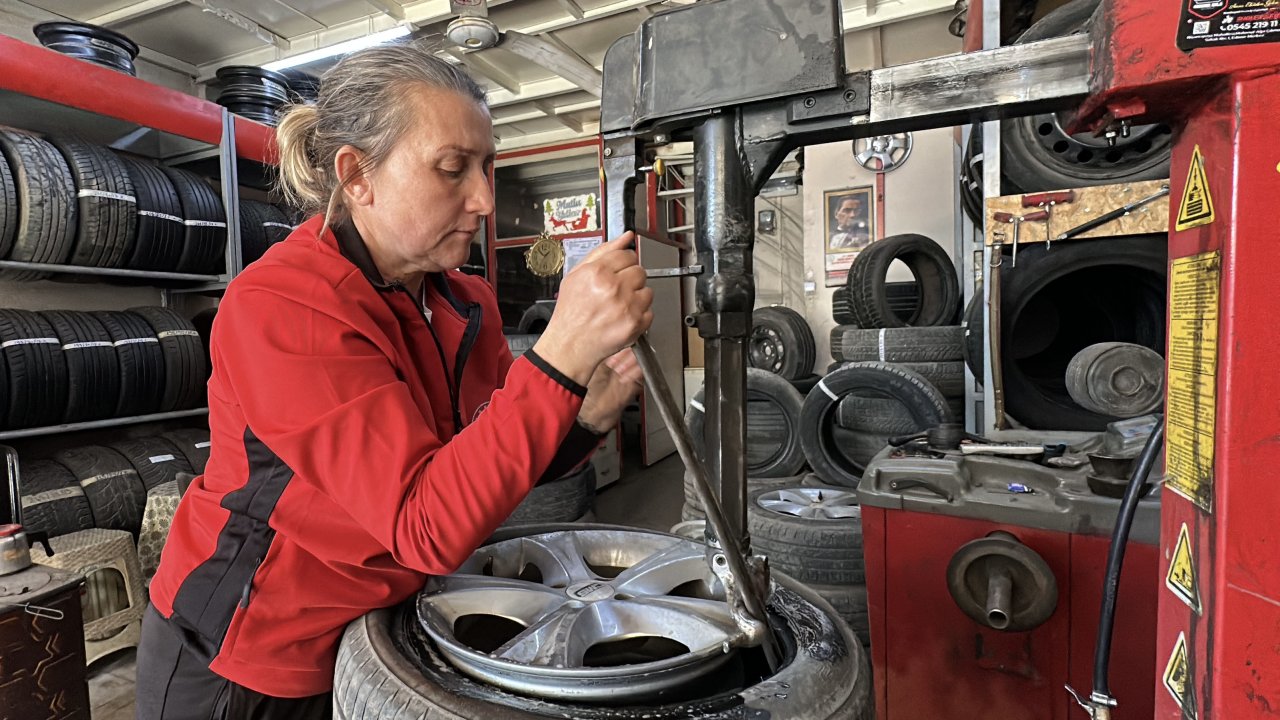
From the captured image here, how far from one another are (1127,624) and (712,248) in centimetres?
120

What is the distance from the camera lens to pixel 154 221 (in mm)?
3373

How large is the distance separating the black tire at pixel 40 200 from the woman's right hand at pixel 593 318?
3465 mm

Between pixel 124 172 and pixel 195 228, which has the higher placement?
pixel 124 172

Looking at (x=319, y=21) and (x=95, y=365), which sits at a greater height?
(x=319, y=21)

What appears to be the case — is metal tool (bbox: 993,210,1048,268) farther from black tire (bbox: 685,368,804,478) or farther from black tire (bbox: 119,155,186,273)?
black tire (bbox: 119,155,186,273)

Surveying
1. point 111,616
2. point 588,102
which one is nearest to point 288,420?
point 111,616

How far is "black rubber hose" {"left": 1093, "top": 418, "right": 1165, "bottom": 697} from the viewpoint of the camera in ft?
2.71

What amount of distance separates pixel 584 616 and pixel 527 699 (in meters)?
0.20

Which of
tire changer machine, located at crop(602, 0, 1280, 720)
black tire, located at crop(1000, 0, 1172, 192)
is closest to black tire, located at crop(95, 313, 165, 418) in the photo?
tire changer machine, located at crop(602, 0, 1280, 720)

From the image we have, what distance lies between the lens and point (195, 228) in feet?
11.8

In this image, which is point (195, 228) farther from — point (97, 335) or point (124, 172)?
point (97, 335)

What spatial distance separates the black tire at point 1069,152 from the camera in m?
2.22

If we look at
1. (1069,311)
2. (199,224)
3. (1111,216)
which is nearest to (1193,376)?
(1111,216)

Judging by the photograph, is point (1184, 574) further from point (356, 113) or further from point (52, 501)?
point (52, 501)
